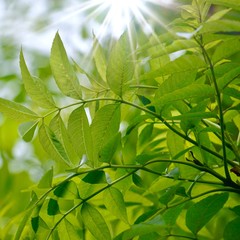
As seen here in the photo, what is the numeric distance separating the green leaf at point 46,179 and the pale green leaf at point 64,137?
0.10 ft

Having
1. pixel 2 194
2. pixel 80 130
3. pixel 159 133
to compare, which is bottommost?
pixel 2 194

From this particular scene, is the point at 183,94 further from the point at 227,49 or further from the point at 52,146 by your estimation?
the point at 52,146

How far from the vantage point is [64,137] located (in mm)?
630

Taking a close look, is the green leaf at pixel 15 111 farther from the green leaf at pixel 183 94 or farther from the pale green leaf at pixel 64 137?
the green leaf at pixel 183 94

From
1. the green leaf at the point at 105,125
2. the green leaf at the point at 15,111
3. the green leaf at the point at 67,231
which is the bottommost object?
the green leaf at the point at 67,231

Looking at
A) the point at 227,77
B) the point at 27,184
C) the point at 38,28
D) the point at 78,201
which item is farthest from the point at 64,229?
the point at 38,28

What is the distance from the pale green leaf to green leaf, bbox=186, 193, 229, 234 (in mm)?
156

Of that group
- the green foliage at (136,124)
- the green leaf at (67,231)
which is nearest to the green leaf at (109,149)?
the green foliage at (136,124)

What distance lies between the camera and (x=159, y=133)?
90 centimetres

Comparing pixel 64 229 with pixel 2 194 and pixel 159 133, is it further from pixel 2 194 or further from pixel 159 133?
pixel 2 194

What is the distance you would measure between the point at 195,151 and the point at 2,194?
69 cm

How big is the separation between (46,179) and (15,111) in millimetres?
97

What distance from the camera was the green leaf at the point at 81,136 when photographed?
1.95ft

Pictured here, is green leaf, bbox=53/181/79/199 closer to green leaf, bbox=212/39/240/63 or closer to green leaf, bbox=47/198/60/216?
green leaf, bbox=47/198/60/216
